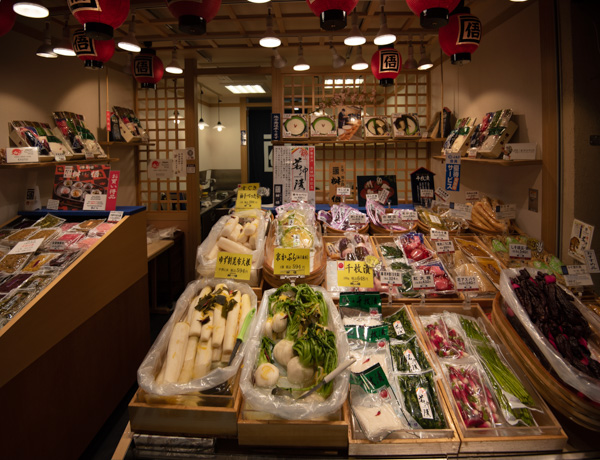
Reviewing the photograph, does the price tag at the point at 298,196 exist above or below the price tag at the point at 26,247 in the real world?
above

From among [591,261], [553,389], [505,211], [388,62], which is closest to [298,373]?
[553,389]

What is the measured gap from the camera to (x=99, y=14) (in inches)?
77.9

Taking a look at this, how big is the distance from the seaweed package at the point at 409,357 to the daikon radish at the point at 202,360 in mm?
895

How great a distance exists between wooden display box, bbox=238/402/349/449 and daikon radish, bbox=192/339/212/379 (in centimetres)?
28

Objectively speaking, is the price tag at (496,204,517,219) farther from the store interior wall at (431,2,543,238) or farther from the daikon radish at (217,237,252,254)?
the daikon radish at (217,237,252,254)

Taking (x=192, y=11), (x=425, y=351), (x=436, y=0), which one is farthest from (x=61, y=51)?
(x=425, y=351)

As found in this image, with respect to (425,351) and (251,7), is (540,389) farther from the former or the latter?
(251,7)

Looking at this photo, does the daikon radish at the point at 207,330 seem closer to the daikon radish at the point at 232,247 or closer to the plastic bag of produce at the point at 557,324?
the daikon radish at the point at 232,247

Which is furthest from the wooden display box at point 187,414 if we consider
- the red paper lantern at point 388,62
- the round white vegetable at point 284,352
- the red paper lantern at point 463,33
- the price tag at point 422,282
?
the red paper lantern at point 388,62

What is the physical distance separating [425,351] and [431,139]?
3906mm

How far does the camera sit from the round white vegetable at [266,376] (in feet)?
4.84

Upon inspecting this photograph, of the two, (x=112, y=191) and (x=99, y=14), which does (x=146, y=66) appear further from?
(x=99, y=14)

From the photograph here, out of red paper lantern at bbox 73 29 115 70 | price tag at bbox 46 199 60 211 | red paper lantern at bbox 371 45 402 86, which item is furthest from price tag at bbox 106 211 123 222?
red paper lantern at bbox 371 45 402 86

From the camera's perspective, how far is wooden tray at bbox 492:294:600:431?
1.43 m
